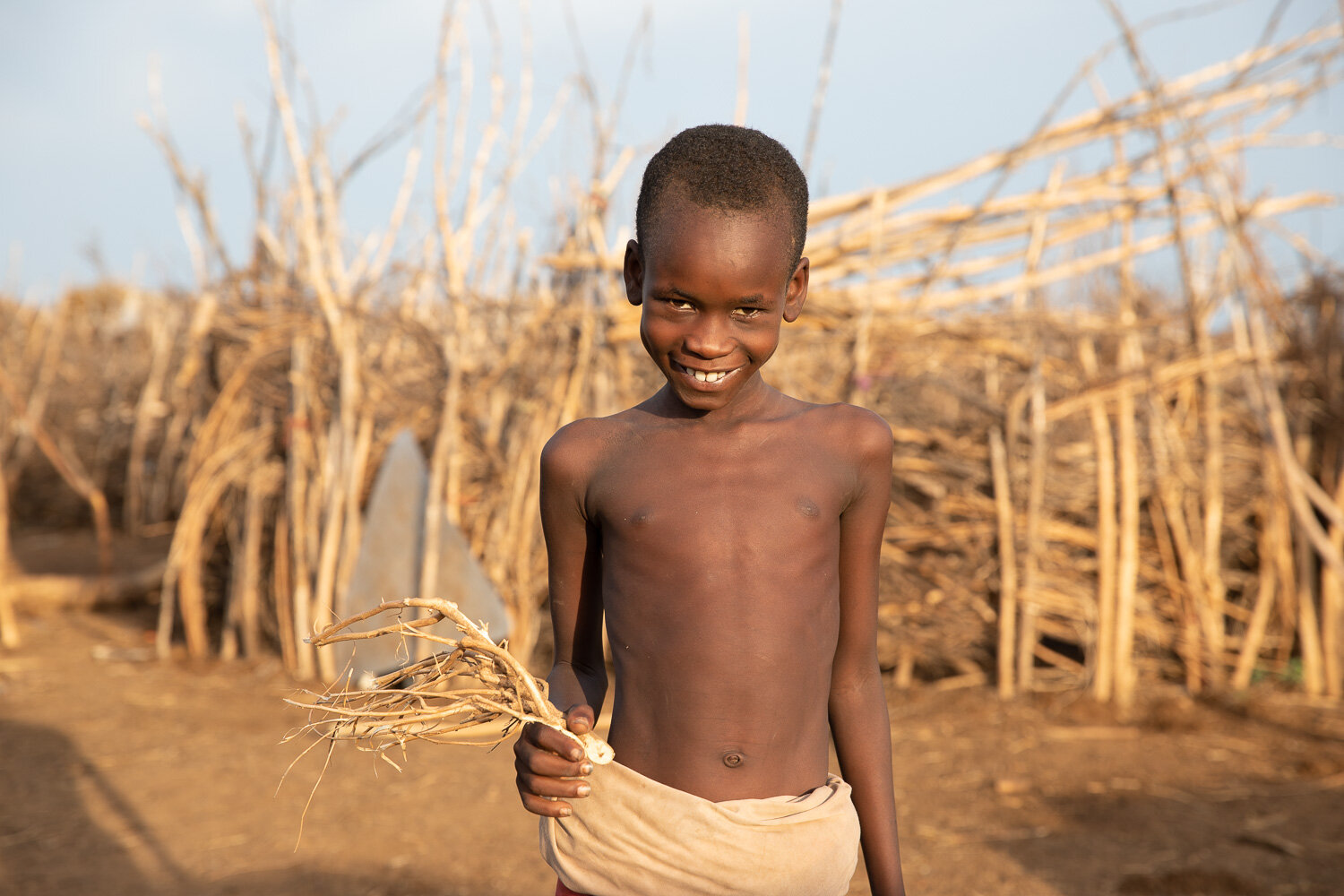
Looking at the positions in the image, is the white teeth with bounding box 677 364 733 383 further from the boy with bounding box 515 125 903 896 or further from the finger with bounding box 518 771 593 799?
the finger with bounding box 518 771 593 799

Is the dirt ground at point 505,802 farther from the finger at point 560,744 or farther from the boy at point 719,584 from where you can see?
the finger at point 560,744

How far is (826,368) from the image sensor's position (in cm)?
582

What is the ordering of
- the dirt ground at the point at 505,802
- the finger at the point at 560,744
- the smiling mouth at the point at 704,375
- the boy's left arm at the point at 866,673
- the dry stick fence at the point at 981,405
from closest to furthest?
the finger at the point at 560,744
the smiling mouth at the point at 704,375
the boy's left arm at the point at 866,673
the dirt ground at the point at 505,802
the dry stick fence at the point at 981,405

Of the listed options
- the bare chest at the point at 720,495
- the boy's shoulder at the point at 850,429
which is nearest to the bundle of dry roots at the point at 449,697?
the bare chest at the point at 720,495

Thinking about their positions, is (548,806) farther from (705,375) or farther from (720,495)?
(705,375)

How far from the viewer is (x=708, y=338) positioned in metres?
1.33

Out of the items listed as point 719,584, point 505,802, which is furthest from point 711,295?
point 505,802

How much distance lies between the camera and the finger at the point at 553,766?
1.27 metres

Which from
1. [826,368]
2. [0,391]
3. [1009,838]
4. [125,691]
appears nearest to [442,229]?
[826,368]

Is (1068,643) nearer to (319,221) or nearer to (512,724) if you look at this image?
(319,221)

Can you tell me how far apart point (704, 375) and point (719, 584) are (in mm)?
284

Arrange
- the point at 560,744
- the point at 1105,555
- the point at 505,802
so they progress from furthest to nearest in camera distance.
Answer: the point at 1105,555
the point at 505,802
the point at 560,744

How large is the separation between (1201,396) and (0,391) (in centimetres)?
1035

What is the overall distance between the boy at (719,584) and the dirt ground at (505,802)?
8.09 feet
